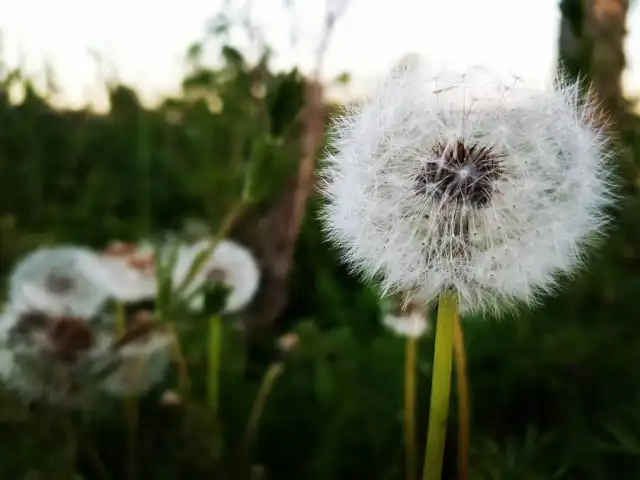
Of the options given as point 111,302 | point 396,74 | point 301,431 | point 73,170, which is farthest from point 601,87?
point 73,170

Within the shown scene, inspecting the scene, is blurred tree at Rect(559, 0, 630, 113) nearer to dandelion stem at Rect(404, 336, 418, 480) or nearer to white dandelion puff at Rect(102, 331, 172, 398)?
dandelion stem at Rect(404, 336, 418, 480)

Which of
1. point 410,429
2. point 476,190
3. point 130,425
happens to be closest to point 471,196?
point 476,190

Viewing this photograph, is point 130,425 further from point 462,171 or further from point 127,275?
point 462,171

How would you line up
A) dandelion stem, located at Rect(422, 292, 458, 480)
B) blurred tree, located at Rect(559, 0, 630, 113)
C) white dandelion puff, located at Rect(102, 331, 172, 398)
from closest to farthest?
dandelion stem, located at Rect(422, 292, 458, 480) → blurred tree, located at Rect(559, 0, 630, 113) → white dandelion puff, located at Rect(102, 331, 172, 398)

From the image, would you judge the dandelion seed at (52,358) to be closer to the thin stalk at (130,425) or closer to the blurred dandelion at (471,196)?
the thin stalk at (130,425)

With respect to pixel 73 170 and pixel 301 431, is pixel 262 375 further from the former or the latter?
pixel 73 170

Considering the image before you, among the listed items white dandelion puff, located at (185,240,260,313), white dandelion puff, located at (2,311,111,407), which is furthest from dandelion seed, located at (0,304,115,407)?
white dandelion puff, located at (185,240,260,313)
